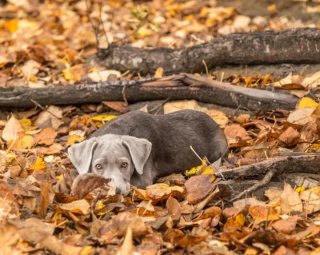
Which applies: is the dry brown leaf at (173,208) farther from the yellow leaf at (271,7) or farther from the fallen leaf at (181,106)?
the yellow leaf at (271,7)

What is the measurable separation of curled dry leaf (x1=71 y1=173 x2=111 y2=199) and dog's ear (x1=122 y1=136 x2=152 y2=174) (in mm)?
765

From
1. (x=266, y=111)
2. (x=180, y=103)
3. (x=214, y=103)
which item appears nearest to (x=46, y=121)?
(x=180, y=103)

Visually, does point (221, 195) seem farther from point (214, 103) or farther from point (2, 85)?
point (2, 85)

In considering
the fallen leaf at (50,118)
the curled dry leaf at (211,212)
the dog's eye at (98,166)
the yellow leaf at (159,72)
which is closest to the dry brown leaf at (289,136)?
the curled dry leaf at (211,212)

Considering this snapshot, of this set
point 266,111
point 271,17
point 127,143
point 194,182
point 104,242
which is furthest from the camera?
point 271,17

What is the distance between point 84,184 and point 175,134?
6.22 ft

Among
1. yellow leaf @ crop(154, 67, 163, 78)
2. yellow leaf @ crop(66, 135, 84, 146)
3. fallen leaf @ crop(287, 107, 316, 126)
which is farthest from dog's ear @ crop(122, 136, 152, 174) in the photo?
yellow leaf @ crop(154, 67, 163, 78)

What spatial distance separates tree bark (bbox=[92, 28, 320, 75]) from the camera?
7.04 metres

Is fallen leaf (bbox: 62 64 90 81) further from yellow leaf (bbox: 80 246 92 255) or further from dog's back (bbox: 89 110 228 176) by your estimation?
yellow leaf (bbox: 80 246 92 255)

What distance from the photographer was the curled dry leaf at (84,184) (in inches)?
169

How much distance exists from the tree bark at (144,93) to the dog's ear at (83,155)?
189 centimetres

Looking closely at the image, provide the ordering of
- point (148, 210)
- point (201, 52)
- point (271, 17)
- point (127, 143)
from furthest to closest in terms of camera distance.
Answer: point (271, 17)
point (201, 52)
point (127, 143)
point (148, 210)

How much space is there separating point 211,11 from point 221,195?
7.12 meters

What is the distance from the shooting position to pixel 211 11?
1085 centimetres
